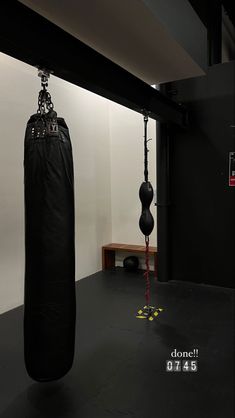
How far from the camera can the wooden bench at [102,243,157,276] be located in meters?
4.27

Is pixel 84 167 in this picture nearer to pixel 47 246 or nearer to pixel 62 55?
pixel 62 55

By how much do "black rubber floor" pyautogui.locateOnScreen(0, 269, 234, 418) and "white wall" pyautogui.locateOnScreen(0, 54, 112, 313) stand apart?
0.67m

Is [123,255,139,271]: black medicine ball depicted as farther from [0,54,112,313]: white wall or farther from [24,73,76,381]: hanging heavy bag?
[24,73,76,381]: hanging heavy bag

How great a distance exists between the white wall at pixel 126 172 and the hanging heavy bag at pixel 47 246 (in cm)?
294

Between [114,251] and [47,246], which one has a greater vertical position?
[47,246]

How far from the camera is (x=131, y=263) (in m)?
4.44

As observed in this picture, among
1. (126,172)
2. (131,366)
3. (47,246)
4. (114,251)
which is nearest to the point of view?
(47,246)

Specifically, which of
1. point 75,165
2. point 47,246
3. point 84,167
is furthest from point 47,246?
point 84,167

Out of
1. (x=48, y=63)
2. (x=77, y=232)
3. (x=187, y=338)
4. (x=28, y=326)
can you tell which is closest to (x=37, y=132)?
(x=48, y=63)

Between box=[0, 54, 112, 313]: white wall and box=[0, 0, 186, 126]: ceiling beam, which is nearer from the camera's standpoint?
box=[0, 0, 186, 126]: ceiling beam

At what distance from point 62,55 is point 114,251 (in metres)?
3.39

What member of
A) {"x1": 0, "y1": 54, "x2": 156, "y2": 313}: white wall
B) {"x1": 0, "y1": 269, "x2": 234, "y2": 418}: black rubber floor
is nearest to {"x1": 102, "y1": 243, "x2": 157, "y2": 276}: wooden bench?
{"x1": 0, "y1": 54, "x2": 156, "y2": 313}: white wall

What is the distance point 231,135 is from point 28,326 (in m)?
3.11

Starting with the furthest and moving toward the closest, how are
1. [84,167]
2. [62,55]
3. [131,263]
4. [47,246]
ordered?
[131,263] → [84,167] → [62,55] → [47,246]
